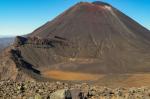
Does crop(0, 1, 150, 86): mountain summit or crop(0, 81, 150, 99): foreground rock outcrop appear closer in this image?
crop(0, 81, 150, 99): foreground rock outcrop

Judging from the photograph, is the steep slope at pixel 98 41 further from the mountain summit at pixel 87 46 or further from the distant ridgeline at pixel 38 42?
the distant ridgeline at pixel 38 42

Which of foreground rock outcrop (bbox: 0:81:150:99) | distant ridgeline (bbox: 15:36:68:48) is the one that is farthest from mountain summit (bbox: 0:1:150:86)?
foreground rock outcrop (bbox: 0:81:150:99)

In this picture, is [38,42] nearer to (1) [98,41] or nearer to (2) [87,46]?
(2) [87,46]

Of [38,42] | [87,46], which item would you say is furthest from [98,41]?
[38,42]

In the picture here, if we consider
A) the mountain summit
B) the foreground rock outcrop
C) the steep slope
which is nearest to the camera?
the foreground rock outcrop

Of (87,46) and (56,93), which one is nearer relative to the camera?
(56,93)

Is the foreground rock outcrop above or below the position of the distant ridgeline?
below

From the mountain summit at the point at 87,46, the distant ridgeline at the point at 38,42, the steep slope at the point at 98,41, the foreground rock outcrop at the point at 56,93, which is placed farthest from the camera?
the distant ridgeline at the point at 38,42

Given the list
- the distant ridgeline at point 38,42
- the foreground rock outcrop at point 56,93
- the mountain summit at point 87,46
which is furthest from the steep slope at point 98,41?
the foreground rock outcrop at point 56,93

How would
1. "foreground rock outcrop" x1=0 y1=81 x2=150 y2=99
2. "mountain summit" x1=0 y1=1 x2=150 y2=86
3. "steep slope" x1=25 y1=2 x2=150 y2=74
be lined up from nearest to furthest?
"foreground rock outcrop" x1=0 y1=81 x2=150 y2=99, "mountain summit" x1=0 y1=1 x2=150 y2=86, "steep slope" x1=25 y1=2 x2=150 y2=74

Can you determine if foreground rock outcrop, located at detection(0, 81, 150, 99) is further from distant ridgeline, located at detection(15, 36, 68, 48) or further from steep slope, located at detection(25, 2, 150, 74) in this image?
distant ridgeline, located at detection(15, 36, 68, 48)
